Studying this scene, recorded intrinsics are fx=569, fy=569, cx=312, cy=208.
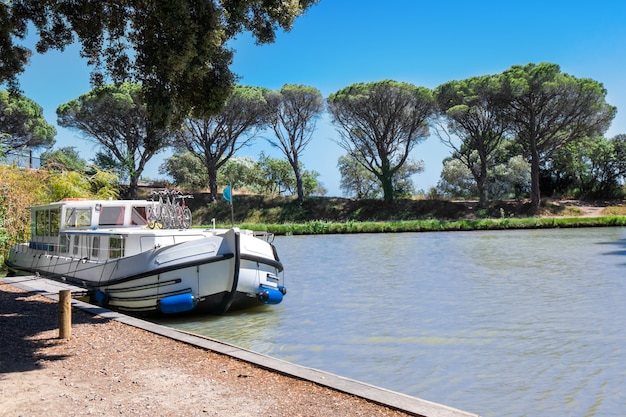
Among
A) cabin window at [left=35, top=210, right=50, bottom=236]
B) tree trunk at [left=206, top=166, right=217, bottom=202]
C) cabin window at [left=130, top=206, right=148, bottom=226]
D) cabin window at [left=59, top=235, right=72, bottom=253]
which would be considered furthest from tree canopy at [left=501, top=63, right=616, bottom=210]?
cabin window at [left=59, top=235, right=72, bottom=253]

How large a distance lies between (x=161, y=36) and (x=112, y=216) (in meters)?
6.60

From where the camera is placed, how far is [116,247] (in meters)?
13.5

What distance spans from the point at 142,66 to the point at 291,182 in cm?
5177

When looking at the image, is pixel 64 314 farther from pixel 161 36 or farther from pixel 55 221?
pixel 55 221

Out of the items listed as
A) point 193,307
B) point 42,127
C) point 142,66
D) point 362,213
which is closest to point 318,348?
point 193,307

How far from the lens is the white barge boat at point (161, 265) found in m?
12.0

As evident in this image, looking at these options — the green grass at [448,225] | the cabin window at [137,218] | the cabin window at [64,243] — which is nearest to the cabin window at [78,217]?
the cabin window at [64,243]

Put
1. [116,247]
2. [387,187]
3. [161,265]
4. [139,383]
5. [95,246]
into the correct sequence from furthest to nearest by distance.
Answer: [387,187] < [95,246] < [116,247] < [161,265] < [139,383]

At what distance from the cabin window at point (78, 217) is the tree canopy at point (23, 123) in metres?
43.4

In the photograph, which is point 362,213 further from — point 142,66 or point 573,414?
point 573,414

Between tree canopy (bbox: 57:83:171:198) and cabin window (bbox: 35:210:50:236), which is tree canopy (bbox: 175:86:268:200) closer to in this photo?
tree canopy (bbox: 57:83:171:198)

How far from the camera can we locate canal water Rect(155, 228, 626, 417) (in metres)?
7.07

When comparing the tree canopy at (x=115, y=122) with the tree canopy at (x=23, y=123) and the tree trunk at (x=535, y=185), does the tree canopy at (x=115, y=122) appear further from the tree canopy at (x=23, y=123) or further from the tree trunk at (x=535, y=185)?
the tree trunk at (x=535, y=185)

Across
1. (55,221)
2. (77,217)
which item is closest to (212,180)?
(55,221)
